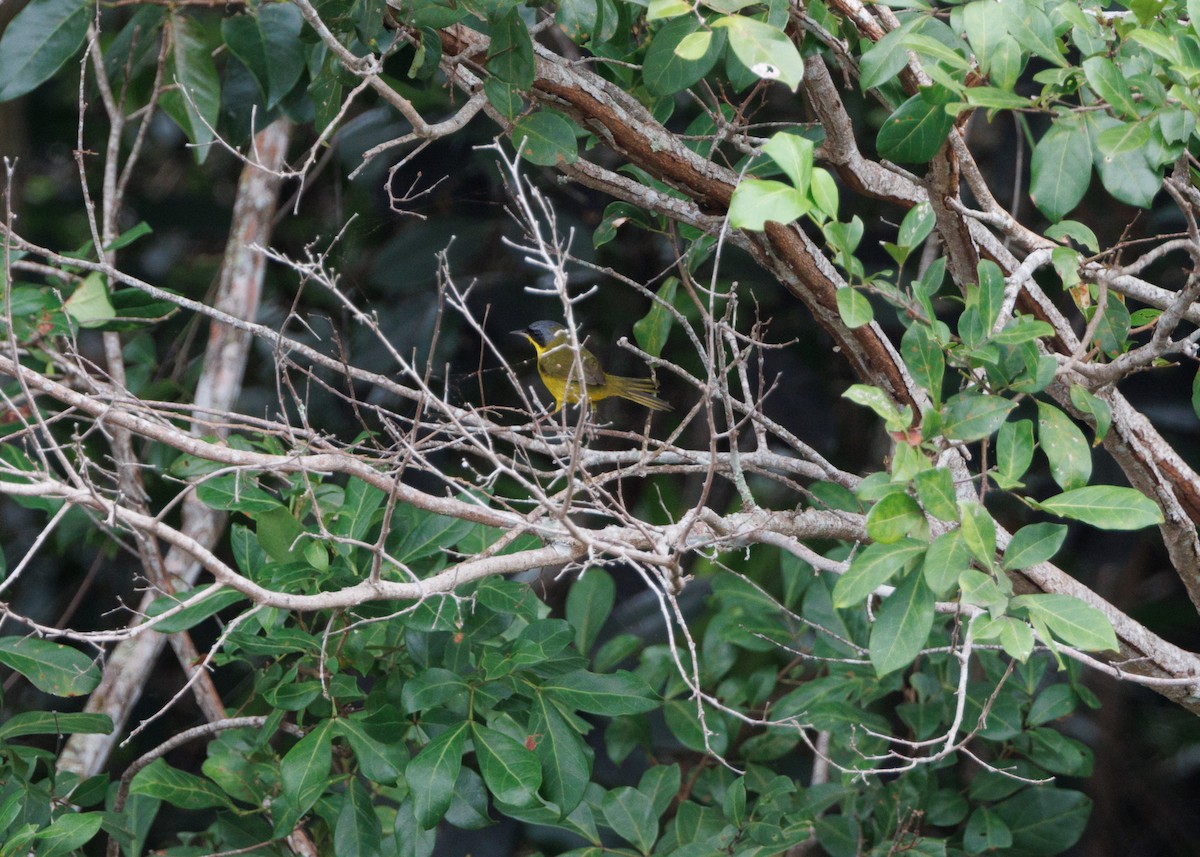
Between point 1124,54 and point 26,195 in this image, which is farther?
point 26,195

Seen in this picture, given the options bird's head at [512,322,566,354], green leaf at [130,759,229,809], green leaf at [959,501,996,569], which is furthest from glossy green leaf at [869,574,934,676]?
bird's head at [512,322,566,354]

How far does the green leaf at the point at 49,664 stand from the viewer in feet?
6.93

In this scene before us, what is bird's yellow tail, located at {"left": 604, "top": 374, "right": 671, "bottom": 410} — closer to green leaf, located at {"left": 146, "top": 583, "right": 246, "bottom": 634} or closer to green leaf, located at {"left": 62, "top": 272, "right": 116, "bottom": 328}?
green leaf, located at {"left": 62, "top": 272, "right": 116, "bottom": 328}

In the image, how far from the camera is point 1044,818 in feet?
8.93

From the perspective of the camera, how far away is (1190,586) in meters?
2.16

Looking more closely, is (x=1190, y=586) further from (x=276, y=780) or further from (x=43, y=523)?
(x=43, y=523)

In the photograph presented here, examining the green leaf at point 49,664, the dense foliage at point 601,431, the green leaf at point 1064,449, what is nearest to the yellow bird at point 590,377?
the dense foliage at point 601,431

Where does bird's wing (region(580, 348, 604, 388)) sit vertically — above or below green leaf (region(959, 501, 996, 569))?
below

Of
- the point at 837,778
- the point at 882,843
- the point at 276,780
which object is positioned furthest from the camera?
the point at 837,778

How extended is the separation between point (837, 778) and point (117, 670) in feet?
6.35

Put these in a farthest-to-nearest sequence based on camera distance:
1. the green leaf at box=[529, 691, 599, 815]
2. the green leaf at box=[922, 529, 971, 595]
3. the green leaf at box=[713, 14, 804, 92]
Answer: the green leaf at box=[529, 691, 599, 815], the green leaf at box=[922, 529, 971, 595], the green leaf at box=[713, 14, 804, 92]

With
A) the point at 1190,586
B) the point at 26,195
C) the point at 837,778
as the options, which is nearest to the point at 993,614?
the point at 1190,586

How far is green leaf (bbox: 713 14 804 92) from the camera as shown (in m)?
1.24

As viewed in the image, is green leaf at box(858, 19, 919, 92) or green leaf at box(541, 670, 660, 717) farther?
green leaf at box(541, 670, 660, 717)
